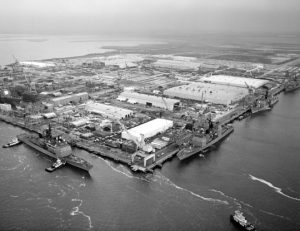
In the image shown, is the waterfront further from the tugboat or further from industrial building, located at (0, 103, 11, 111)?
industrial building, located at (0, 103, 11, 111)

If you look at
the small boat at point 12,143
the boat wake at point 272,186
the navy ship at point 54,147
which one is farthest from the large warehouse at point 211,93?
the small boat at point 12,143

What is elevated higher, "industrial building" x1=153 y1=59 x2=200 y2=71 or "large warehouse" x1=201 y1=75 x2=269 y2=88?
"industrial building" x1=153 y1=59 x2=200 y2=71

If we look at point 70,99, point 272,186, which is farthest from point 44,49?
point 272,186

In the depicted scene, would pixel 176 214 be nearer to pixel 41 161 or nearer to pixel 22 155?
pixel 41 161

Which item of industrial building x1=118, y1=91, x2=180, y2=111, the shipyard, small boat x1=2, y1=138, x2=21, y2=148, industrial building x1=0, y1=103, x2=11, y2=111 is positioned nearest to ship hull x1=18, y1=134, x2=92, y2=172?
the shipyard

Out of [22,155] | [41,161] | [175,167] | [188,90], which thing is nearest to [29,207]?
[41,161]
